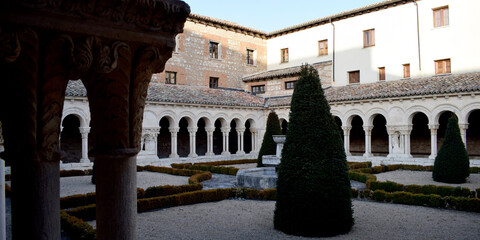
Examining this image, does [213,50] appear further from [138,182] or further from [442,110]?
[442,110]

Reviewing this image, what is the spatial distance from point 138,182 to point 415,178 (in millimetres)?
10970

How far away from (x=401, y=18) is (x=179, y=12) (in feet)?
75.7

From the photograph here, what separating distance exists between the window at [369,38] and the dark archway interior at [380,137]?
4.64m

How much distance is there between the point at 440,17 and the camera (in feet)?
69.4

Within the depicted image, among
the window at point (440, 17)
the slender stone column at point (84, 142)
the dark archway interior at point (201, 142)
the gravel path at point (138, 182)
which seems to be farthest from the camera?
the dark archway interior at point (201, 142)

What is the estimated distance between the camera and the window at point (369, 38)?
79.2ft

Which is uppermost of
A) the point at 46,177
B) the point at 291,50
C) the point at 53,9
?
the point at 291,50

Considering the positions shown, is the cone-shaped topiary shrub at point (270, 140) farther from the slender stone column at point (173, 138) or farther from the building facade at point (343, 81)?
the slender stone column at point (173, 138)

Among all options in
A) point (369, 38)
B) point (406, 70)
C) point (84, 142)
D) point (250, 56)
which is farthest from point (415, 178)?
point (250, 56)

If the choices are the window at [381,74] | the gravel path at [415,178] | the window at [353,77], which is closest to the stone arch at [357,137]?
the window at [353,77]

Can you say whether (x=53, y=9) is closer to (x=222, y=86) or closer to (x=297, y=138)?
(x=297, y=138)

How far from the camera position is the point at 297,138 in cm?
741

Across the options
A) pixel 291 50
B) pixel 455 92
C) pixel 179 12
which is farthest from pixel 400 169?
pixel 179 12

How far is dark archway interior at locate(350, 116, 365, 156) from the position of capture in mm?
25786
